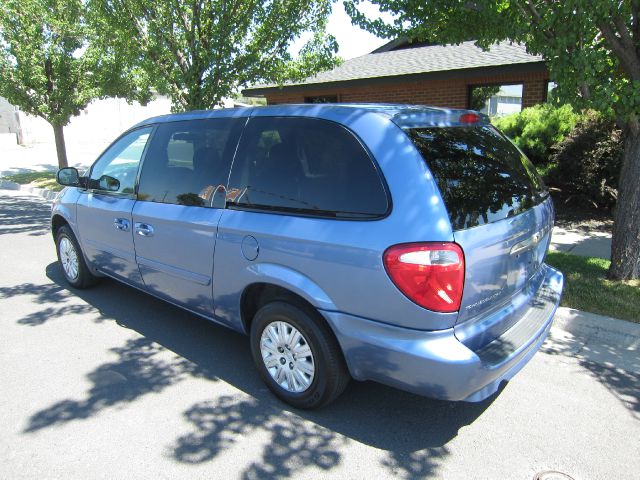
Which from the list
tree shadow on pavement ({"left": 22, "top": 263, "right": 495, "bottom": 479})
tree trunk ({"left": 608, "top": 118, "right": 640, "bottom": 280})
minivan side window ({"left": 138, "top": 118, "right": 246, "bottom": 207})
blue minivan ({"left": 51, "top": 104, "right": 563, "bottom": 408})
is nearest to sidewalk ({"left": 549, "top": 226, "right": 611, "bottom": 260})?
tree trunk ({"left": 608, "top": 118, "right": 640, "bottom": 280})

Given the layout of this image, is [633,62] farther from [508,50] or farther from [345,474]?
Answer: [508,50]

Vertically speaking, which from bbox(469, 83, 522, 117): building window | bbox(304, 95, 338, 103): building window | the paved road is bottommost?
the paved road

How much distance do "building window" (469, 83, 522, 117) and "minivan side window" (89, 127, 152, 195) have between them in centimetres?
873

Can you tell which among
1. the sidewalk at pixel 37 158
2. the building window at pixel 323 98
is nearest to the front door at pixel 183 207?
the building window at pixel 323 98

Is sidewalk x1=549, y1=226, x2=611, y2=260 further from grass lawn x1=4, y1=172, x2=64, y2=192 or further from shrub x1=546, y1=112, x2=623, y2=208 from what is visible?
grass lawn x1=4, y1=172, x2=64, y2=192

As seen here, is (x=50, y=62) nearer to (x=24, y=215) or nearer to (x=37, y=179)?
(x=37, y=179)

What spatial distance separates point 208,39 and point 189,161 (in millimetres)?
4810

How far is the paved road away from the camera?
2.62m

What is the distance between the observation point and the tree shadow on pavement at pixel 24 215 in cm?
854

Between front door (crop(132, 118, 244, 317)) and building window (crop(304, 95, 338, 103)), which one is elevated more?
building window (crop(304, 95, 338, 103))

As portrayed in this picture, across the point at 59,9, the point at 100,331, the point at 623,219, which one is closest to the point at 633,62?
the point at 623,219

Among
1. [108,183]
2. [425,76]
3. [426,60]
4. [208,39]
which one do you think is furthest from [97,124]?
[108,183]

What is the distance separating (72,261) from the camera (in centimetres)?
521

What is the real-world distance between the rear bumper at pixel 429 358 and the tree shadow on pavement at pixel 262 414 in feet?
1.35
